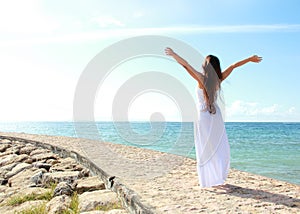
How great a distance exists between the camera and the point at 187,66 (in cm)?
418

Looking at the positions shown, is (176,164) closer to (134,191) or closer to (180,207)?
(134,191)

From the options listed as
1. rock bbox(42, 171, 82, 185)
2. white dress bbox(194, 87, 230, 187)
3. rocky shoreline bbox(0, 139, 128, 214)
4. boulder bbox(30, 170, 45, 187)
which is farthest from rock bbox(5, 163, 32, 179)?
white dress bbox(194, 87, 230, 187)

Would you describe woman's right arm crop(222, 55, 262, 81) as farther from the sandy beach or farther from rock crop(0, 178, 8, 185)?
rock crop(0, 178, 8, 185)

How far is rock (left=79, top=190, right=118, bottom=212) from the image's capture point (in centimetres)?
377

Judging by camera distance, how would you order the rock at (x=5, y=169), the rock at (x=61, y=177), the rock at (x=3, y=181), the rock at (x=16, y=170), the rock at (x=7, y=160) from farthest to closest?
the rock at (x=7, y=160)
the rock at (x=5, y=169)
the rock at (x=16, y=170)
the rock at (x=3, y=181)
the rock at (x=61, y=177)

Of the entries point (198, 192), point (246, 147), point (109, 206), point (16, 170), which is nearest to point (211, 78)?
point (198, 192)

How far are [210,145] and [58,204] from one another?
189 cm

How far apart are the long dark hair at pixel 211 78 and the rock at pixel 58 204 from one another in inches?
77.9

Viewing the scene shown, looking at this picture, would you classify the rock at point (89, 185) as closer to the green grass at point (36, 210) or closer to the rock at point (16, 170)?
the green grass at point (36, 210)

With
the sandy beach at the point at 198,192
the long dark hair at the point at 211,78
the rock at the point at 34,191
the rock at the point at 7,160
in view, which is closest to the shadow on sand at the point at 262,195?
the sandy beach at the point at 198,192

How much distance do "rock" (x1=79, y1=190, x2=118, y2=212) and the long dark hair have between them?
153 cm

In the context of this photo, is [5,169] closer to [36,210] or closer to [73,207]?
[36,210]

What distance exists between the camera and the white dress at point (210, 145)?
4.24 m

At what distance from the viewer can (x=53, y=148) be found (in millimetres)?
8625
